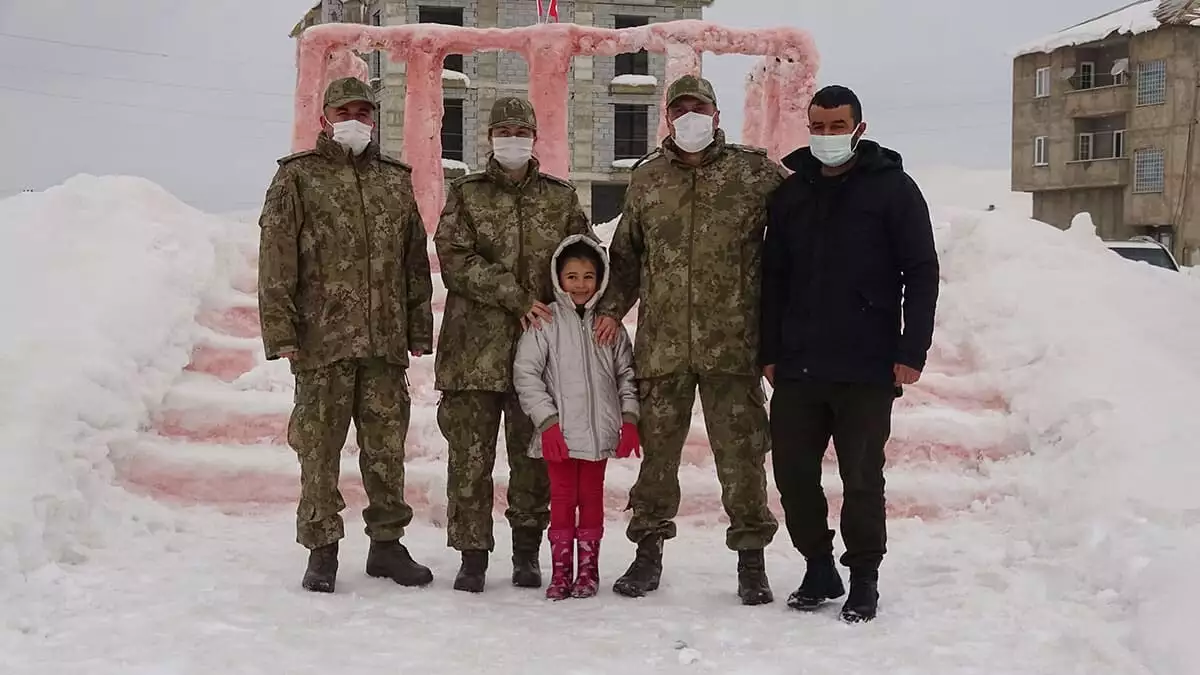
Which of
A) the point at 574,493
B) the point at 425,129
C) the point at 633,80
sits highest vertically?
the point at 633,80

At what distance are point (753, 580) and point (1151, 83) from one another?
97.0ft

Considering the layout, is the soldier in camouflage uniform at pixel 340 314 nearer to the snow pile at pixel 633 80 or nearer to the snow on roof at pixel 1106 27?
the snow pile at pixel 633 80

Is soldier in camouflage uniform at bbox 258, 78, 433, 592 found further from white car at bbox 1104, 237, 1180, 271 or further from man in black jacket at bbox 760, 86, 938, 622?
white car at bbox 1104, 237, 1180, 271

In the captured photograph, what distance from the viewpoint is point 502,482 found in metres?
6.13

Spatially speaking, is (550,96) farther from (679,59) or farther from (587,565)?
Result: (587,565)

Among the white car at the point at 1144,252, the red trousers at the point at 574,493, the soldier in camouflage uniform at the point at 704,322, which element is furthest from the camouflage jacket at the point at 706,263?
the white car at the point at 1144,252

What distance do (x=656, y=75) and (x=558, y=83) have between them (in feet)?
62.5

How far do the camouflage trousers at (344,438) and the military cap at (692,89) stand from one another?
1.69 m

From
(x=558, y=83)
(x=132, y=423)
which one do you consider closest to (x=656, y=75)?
(x=558, y=83)

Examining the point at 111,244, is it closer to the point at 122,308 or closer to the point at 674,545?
the point at 122,308

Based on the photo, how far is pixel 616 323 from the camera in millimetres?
4465

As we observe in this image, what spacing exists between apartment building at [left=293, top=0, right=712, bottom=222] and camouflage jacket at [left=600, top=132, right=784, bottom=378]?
73.0 ft

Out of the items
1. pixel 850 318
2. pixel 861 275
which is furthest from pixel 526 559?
pixel 861 275

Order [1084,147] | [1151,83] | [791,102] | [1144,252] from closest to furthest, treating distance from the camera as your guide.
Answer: [791,102] < [1144,252] < [1151,83] < [1084,147]
